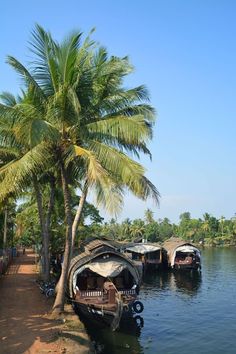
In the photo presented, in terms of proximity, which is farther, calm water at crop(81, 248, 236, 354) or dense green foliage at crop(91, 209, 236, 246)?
dense green foliage at crop(91, 209, 236, 246)

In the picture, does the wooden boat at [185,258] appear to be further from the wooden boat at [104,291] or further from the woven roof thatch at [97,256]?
the woven roof thatch at [97,256]

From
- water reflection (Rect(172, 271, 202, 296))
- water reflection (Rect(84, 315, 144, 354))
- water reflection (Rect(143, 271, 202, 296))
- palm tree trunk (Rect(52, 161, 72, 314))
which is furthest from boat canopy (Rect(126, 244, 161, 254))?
palm tree trunk (Rect(52, 161, 72, 314))

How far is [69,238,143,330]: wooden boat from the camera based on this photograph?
17297 millimetres

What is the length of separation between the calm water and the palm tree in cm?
333

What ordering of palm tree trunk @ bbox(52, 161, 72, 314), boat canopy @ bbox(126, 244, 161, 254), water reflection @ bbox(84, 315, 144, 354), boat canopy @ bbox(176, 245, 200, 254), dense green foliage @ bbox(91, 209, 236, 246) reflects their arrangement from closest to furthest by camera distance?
water reflection @ bbox(84, 315, 144, 354)
palm tree trunk @ bbox(52, 161, 72, 314)
boat canopy @ bbox(176, 245, 200, 254)
boat canopy @ bbox(126, 244, 161, 254)
dense green foliage @ bbox(91, 209, 236, 246)

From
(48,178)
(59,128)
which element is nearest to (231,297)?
(48,178)

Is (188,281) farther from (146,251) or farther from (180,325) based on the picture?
(180,325)

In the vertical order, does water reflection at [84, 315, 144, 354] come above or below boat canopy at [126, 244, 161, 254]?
below

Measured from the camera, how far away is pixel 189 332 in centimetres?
1894

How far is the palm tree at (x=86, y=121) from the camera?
46.1 feet

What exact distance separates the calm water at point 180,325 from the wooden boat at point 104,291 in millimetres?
886

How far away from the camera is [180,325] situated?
795 inches

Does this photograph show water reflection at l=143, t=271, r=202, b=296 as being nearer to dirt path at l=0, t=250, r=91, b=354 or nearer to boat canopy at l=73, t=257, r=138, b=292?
boat canopy at l=73, t=257, r=138, b=292

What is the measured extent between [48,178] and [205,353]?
12.1 meters
